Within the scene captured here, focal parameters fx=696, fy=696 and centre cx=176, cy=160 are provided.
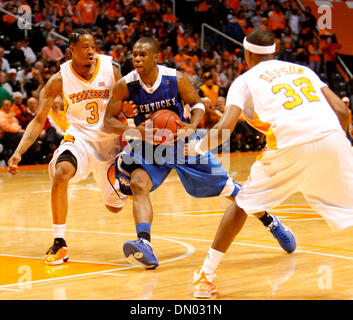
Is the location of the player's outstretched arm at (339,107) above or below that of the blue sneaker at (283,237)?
above

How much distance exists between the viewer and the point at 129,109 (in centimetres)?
622

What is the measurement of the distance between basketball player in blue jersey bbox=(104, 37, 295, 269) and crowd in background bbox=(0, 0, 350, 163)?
8.16 metres

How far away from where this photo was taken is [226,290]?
16.0 feet

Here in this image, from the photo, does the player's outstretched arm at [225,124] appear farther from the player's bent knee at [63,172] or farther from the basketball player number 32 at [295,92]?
the player's bent knee at [63,172]

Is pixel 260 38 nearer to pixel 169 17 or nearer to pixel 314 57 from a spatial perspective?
pixel 169 17

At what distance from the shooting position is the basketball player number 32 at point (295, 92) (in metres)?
4.64

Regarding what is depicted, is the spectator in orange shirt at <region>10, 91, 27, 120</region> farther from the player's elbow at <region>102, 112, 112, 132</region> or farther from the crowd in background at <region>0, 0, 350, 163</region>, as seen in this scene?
the player's elbow at <region>102, 112, 112, 132</region>

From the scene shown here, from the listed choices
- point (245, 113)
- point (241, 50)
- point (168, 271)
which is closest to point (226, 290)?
point (168, 271)

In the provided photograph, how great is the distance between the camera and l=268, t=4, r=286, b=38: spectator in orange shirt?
70.1 ft

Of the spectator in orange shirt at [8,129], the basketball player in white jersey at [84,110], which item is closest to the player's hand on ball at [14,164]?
the basketball player in white jersey at [84,110]

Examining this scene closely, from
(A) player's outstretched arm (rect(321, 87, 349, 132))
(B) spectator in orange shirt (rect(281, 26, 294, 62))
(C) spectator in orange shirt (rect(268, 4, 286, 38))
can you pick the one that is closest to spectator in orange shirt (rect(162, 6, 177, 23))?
(C) spectator in orange shirt (rect(268, 4, 286, 38))

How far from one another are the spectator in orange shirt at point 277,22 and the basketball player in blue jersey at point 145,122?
1578 cm

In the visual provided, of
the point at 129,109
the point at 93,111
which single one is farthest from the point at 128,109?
the point at 93,111

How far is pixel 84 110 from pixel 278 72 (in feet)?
7.91
